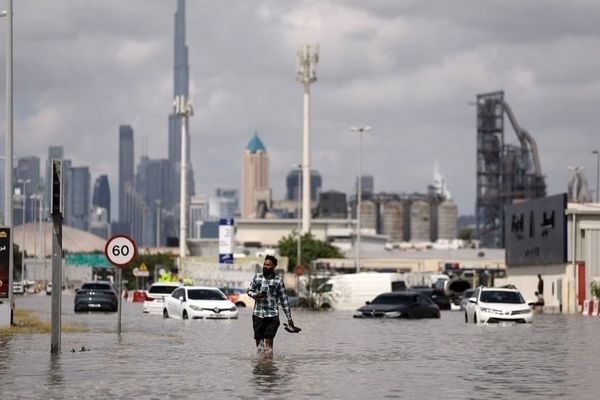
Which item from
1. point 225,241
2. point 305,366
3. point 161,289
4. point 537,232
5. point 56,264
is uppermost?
point 537,232

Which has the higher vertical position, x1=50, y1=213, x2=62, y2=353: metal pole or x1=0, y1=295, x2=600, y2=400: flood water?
x1=50, y1=213, x2=62, y2=353: metal pole

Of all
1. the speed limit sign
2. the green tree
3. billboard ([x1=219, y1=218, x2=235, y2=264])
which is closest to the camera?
the speed limit sign

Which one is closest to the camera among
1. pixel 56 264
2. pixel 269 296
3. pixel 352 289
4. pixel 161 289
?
pixel 269 296

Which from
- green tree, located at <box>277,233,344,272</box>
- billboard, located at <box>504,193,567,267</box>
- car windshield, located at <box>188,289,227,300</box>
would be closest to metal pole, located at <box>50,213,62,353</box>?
car windshield, located at <box>188,289,227,300</box>

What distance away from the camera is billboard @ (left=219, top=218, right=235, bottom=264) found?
103812mm

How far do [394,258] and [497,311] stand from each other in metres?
136

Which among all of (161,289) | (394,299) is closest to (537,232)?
(161,289)

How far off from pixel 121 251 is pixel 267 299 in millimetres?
8683

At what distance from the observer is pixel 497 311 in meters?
48.8

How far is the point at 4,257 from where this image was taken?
1473 inches

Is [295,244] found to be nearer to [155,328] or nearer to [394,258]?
[394,258]

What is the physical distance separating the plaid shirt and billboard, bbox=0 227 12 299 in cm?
Result: 1285

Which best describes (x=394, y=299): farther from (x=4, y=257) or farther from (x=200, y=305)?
(x=4, y=257)

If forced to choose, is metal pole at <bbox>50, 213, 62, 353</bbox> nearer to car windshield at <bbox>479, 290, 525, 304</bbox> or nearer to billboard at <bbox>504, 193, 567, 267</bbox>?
car windshield at <bbox>479, 290, 525, 304</bbox>
